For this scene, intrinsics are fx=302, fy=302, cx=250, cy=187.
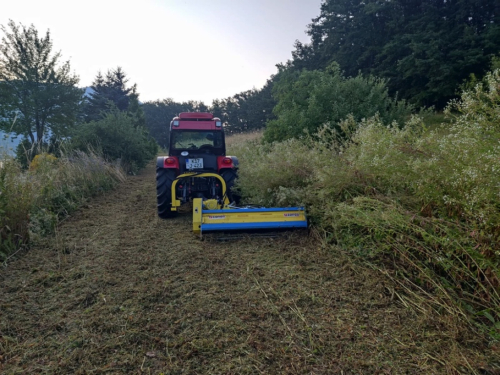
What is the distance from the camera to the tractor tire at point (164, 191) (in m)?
5.30

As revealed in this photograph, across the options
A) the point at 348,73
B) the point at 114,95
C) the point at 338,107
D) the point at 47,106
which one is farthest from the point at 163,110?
the point at 338,107

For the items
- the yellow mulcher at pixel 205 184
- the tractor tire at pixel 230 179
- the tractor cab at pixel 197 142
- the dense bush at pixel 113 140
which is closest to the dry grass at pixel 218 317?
the yellow mulcher at pixel 205 184

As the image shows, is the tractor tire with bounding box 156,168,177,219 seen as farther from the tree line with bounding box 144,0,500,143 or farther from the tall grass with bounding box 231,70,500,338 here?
the tree line with bounding box 144,0,500,143

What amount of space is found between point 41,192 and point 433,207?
19.0 ft

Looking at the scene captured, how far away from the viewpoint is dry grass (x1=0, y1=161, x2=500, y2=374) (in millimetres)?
1895

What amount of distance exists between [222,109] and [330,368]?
39946mm

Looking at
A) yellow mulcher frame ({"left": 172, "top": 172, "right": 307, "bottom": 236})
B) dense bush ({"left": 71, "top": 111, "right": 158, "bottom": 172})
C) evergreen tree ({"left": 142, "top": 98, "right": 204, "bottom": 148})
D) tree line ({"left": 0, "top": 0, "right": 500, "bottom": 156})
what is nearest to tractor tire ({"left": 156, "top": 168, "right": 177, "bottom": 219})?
yellow mulcher frame ({"left": 172, "top": 172, "right": 307, "bottom": 236})

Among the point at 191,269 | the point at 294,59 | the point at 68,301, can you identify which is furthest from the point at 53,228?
the point at 294,59

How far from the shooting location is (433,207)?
283 centimetres

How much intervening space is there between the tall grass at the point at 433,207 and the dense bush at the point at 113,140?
894cm

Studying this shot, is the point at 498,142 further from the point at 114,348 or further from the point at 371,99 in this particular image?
the point at 371,99

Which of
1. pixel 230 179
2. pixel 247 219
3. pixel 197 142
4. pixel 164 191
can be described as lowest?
pixel 247 219

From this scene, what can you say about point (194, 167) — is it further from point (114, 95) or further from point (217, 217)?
point (114, 95)

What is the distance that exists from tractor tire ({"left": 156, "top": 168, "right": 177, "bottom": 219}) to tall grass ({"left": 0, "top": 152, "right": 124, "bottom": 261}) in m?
1.62
